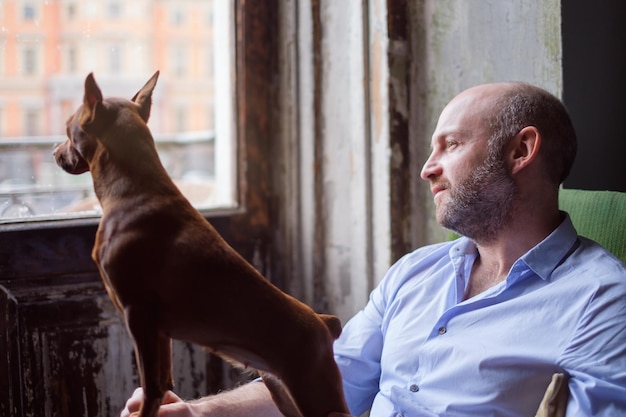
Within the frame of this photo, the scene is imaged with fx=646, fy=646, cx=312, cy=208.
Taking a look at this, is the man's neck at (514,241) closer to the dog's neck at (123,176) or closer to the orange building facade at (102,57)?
the dog's neck at (123,176)

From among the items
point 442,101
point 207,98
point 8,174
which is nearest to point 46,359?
point 8,174

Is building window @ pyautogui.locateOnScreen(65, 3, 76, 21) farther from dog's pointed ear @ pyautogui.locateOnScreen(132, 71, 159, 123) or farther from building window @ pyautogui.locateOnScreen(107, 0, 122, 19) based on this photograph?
dog's pointed ear @ pyautogui.locateOnScreen(132, 71, 159, 123)

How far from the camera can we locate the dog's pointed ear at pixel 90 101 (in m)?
0.74

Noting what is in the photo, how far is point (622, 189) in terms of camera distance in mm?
1557

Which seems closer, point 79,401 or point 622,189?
point 622,189

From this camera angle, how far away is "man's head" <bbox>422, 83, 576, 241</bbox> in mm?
1202

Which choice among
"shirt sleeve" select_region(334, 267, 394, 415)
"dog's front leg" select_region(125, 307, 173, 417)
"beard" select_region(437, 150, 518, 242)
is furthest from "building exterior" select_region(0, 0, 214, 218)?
"dog's front leg" select_region(125, 307, 173, 417)

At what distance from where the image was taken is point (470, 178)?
1.20 m

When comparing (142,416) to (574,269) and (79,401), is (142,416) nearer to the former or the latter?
(574,269)

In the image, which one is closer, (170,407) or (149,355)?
(149,355)

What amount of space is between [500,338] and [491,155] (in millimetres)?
338

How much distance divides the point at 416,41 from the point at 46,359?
1.33 meters

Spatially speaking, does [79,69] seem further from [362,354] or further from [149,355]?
[149,355]

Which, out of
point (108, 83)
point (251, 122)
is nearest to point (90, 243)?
point (108, 83)
